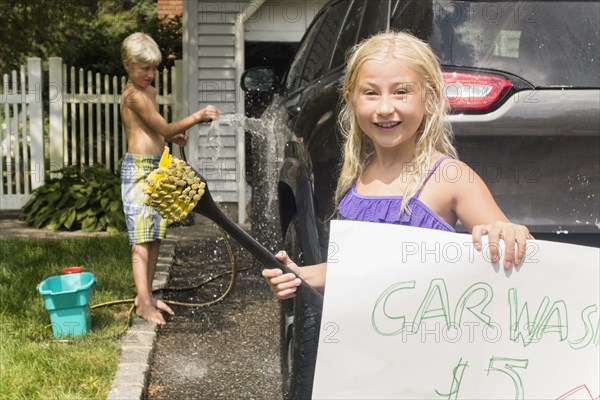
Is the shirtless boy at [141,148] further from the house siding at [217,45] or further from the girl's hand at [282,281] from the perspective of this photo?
the house siding at [217,45]

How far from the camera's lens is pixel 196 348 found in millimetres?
5109

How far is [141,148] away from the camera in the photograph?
5434mm

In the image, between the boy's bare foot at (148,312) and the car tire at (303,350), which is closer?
the car tire at (303,350)

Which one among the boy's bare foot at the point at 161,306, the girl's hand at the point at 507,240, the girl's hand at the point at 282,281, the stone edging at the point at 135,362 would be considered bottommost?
the stone edging at the point at 135,362

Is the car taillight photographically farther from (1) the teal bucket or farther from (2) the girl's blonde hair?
(1) the teal bucket

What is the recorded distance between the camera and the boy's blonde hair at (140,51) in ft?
17.6

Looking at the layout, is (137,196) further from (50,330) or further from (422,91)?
(422,91)

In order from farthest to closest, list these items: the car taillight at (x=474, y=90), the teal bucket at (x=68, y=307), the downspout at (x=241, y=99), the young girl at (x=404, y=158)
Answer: the downspout at (x=241, y=99) < the teal bucket at (x=68, y=307) < the car taillight at (x=474, y=90) < the young girl at (x=404, y=158)

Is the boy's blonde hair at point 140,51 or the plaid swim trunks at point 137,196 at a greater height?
the boy's blonde hair at point 140,51

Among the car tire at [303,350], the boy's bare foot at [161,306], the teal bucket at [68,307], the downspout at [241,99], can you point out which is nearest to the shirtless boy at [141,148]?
the boy's bare foot at [161,306]

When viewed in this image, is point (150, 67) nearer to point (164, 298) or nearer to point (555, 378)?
point (164, 298)

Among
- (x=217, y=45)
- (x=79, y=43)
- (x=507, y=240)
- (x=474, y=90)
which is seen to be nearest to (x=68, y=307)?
(x=474, y=90)

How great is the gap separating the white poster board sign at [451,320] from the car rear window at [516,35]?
142 cm

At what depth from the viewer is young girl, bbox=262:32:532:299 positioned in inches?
94.3
